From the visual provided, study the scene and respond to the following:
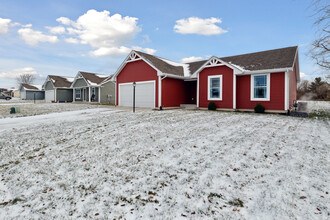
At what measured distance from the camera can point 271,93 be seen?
39.8 feet

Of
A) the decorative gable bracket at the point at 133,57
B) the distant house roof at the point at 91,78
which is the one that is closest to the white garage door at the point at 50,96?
the distant house roof at the point at 91,78

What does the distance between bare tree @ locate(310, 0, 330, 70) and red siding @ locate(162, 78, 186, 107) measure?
9.60 m

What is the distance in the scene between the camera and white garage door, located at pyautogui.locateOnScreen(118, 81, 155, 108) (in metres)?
15.4

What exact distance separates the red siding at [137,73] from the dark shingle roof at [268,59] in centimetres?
723

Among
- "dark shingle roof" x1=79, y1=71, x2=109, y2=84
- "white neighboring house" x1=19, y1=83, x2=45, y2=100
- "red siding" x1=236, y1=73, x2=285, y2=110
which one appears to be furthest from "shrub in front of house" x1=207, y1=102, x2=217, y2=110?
"white neighboring house" x1=19, y1=83, x2=45, y2=100

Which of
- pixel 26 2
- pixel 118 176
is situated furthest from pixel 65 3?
pixel 118 176

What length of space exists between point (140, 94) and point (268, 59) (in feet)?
35.2

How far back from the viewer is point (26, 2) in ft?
38.0

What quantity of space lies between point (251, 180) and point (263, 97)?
10807 mm

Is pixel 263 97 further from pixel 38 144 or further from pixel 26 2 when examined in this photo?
pixel 26 2

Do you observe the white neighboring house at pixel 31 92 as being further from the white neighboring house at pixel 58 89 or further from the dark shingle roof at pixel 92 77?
the dark shingle roof at pixel 92 77

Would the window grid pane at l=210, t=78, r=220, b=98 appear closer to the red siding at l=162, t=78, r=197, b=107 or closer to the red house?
the red house

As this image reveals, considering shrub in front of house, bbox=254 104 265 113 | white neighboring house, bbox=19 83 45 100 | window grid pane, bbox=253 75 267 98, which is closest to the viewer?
shrub in front of house, bbox=254 104 265 113

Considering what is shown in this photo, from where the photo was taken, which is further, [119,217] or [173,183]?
[173,183]
